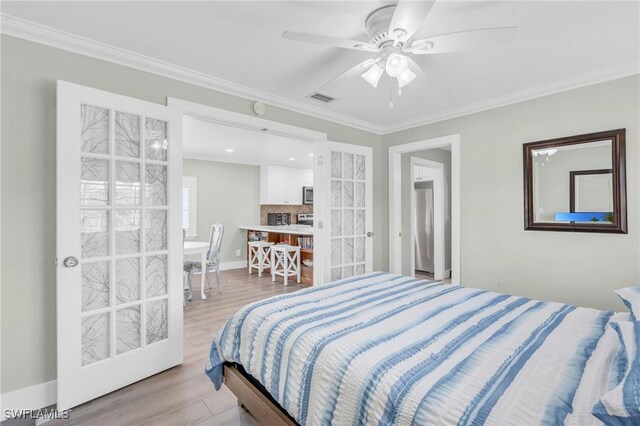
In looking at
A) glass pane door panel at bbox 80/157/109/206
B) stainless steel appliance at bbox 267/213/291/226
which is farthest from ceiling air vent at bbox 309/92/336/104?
stainless steel appliance at bbox 267/213/291/226

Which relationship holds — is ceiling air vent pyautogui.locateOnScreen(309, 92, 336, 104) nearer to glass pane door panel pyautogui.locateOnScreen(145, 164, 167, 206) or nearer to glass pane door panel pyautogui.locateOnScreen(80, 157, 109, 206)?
glass pane door panel pyautogui.locateOnScreen(145, 164, 167, 206)

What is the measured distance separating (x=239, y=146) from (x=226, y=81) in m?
2.80

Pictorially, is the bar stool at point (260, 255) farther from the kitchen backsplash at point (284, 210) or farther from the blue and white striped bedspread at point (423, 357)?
the blue and white striped bedspread at point (423, 357)

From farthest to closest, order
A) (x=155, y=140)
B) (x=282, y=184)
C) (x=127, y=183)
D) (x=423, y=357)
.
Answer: (x=282, y=184)
(x=155, y=140)
(x=127, y=183)
(x=423, y=357)

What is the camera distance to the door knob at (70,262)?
1918 mm

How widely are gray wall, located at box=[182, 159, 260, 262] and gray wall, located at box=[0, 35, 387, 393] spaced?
4.11 metres

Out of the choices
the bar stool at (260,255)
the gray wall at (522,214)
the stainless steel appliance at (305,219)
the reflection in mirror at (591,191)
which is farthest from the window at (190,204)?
the reflection in mirror at (591,191)

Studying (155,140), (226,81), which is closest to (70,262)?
(155,140)

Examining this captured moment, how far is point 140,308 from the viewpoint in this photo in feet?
7.43

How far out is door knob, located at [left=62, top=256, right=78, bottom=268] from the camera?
192 cm

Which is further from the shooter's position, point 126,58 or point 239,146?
point 239,146

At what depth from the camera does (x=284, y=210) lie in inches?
294

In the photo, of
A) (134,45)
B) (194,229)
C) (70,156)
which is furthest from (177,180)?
(194,229)

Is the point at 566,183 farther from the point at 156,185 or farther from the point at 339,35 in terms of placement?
the point at 156,185
